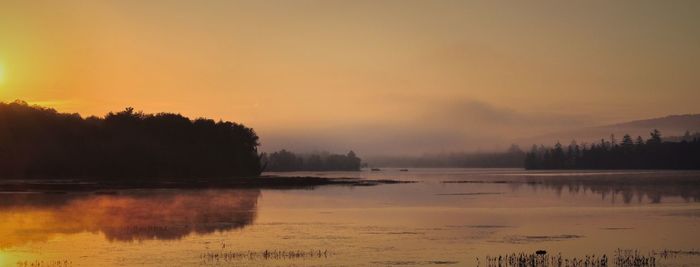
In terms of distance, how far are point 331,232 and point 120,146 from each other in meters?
124

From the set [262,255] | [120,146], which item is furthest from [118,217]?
[120,146]

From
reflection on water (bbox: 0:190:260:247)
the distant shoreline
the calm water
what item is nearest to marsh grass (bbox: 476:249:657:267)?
the calm water

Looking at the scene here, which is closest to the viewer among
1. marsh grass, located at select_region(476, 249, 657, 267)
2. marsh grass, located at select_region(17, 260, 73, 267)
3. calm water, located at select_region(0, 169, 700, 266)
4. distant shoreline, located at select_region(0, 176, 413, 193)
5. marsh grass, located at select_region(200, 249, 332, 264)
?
marsh grass, located at select_region(476, 249, 657, 267)

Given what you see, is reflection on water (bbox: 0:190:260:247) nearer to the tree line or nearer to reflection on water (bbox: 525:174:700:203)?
reflection on water (bbox: 525:174:700:203)

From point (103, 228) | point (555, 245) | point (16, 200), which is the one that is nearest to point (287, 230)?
point (103, 228)

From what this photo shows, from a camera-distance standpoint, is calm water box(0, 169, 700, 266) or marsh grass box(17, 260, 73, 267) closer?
marsh grass box(17, 260, 73, 267)

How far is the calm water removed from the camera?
3228 cm

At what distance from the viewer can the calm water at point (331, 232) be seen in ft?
106

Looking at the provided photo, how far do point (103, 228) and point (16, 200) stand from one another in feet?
108

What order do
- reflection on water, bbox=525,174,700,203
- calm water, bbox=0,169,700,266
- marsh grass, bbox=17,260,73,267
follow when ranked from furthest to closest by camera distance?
reflection on water, bbox=525,174,700,203, calm water, bbox=0,169,700,266, marsh grass, bbox=17,260,73,267

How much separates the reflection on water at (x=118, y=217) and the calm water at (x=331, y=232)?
76 millimetres

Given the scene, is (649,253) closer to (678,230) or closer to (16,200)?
(678,230)

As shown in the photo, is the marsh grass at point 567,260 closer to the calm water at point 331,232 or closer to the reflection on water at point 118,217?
the calm water at point 331,232

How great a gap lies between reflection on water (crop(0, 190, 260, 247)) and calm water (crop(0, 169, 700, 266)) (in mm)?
76
